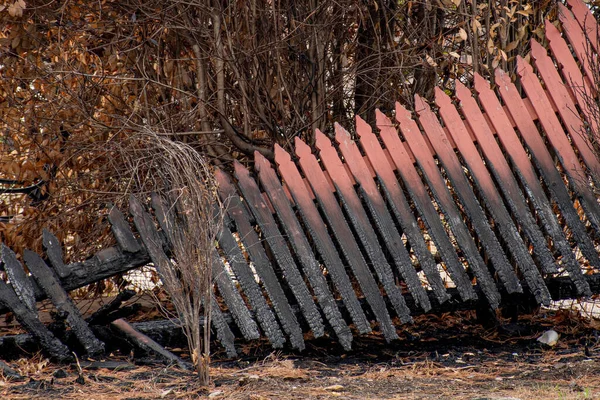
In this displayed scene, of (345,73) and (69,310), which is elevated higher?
(345,73)

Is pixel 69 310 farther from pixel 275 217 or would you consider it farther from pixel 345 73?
pixel 345 73

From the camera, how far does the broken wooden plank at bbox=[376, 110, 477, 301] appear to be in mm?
4035

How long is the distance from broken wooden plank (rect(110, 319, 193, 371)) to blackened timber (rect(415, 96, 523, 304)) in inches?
66.2

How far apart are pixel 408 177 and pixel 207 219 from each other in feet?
3.82

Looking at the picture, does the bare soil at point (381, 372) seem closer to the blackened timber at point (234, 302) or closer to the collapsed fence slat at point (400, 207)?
the blackened timber at point (234, 302)

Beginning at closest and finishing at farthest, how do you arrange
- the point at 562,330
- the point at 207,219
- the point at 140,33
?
the point at 207,219 → the point at 562,330 → the point at 140,33

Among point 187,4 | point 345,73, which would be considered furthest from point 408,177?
point 187,4

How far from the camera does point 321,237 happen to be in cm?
404

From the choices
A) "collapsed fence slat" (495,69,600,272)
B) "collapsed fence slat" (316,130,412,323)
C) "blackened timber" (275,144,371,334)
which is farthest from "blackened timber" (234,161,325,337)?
"collapsed fence slat" (495,69,600,272)

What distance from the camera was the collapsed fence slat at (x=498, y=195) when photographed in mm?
4059

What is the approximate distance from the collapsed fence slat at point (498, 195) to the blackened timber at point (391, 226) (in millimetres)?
422

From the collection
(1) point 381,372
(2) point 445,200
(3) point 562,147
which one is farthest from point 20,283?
(3) point 562,147

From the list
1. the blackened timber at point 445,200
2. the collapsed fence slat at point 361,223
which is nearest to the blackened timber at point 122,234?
the collapsed fence slat at point 361,223

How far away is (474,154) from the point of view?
4.14 m
